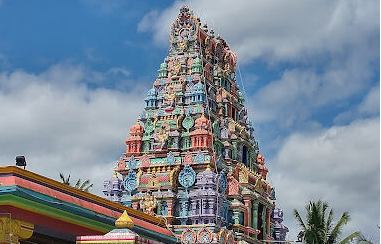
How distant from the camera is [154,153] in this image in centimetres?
4428

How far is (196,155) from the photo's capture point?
4234 centimetres

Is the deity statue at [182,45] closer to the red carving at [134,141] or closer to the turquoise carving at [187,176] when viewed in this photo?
the red carving at [134,141]

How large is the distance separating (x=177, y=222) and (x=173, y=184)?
245 cm

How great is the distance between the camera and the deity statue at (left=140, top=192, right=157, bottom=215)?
4116 centimetres

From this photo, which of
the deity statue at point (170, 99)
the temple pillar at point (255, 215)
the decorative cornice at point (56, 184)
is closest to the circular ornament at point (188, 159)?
the deity statue at point (170, 99)

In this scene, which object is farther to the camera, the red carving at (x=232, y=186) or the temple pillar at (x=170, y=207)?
the red carving at (x=232, y=186)

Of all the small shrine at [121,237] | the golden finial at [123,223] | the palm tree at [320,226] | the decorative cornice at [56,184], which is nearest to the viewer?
the small shrine at [121,237]

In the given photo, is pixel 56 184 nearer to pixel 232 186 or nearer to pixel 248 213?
pixel 232 186

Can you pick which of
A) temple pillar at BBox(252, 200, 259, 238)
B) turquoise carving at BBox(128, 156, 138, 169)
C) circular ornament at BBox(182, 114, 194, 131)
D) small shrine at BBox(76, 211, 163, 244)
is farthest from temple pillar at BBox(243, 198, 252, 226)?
small shrine at BBox(76, 211, 163, 244)

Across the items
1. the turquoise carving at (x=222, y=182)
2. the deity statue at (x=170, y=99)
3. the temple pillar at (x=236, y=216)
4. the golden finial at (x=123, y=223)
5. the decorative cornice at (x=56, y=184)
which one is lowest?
the golden finial at (x=123, y=223)

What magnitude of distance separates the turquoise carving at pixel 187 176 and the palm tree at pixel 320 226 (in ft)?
24.6

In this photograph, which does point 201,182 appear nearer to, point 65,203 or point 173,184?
point 173,184

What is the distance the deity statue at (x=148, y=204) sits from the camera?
41159 millimetres

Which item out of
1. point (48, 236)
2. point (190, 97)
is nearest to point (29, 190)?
point (48, 236)
